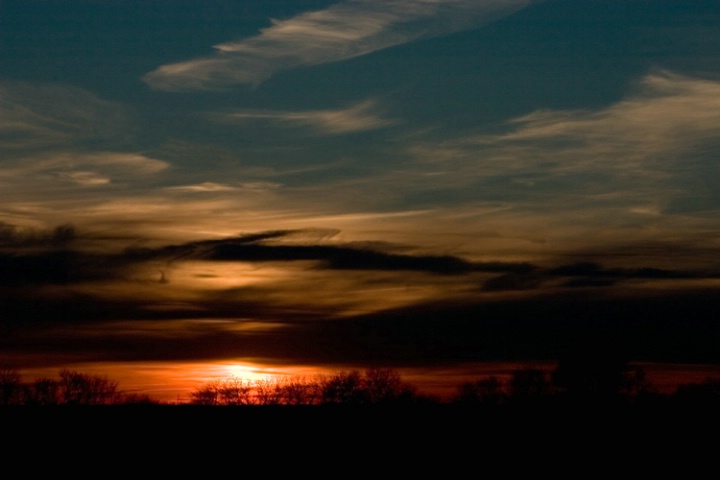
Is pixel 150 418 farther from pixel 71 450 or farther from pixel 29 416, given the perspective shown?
pixel 71 450

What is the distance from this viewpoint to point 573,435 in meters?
58.2

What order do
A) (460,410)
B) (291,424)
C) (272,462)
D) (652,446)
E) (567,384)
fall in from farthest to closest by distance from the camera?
(567,384) → (460,410) → (291,424) → (652,446) → (272,462)

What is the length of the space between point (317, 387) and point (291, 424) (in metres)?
61.8

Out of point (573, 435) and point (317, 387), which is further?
point (317, 387)

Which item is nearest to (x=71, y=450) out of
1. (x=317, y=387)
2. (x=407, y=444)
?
(x=407, y=444)

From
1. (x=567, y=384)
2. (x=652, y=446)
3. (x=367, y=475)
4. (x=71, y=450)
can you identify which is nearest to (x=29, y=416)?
(x=71, y=450)

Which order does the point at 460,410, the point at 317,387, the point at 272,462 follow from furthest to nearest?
the point at 317,387 → the point at 460,410 → the point at 272,462

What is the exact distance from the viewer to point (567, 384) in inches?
4058

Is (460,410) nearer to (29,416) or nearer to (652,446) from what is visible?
(652,446)

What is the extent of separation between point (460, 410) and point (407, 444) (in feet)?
37.0

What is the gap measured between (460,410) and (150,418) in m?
19.5

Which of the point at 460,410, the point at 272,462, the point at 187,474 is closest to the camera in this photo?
the point at 187,474

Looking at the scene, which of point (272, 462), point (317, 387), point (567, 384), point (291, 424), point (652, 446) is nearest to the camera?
point (272, 462)

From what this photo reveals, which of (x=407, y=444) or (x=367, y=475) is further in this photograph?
(x=407, y=444)
